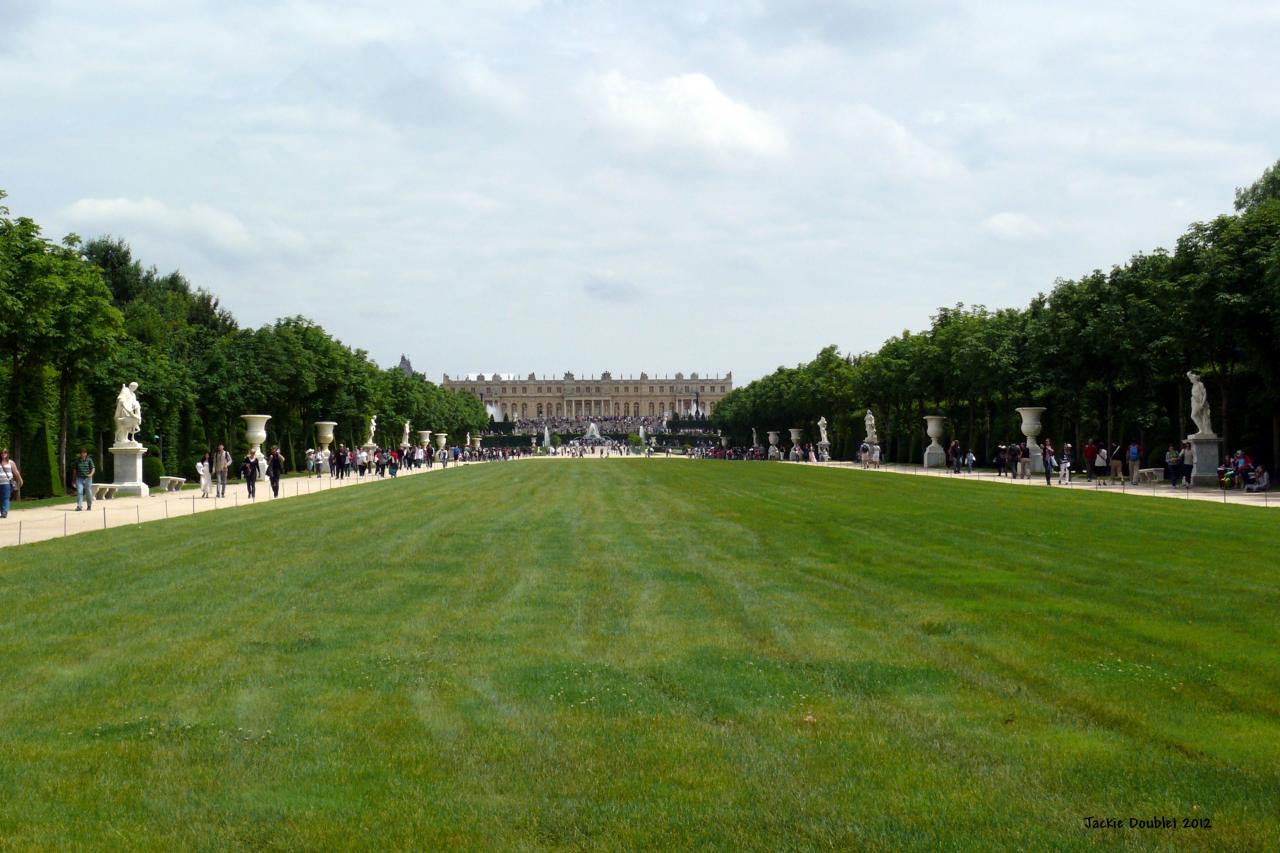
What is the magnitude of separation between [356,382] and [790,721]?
71766mm

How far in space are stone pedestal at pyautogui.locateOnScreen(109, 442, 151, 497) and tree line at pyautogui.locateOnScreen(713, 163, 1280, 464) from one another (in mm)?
33727

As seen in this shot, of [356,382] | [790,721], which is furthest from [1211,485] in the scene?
[356,382]

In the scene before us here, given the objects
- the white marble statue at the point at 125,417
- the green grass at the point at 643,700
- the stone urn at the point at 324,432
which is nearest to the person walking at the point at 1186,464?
the green grass at the point at 643,700

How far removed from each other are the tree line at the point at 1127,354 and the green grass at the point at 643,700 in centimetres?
2322

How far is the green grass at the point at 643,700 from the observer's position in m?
5.80

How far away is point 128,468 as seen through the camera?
39812 mm

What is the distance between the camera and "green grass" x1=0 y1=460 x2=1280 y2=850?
5797 mm

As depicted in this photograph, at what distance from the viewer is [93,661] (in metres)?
9.69

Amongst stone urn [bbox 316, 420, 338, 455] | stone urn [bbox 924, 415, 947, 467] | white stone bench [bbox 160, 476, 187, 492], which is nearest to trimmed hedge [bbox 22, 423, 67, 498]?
white stone bench [bbox 160, 476, 187, 492]

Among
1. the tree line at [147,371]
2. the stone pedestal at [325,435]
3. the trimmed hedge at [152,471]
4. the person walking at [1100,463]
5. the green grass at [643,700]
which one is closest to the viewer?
the green grass at [643,700]

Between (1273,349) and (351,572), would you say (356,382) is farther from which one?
(351,572)

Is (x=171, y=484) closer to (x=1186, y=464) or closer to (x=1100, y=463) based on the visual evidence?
(x=1100, y=463)

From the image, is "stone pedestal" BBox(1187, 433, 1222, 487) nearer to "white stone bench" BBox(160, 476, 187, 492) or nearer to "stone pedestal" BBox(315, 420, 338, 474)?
"white stone bench" BBox(160, 476, 187, 492)

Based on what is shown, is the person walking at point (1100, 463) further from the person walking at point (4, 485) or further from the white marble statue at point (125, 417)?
the person walking at point (4, 485)
